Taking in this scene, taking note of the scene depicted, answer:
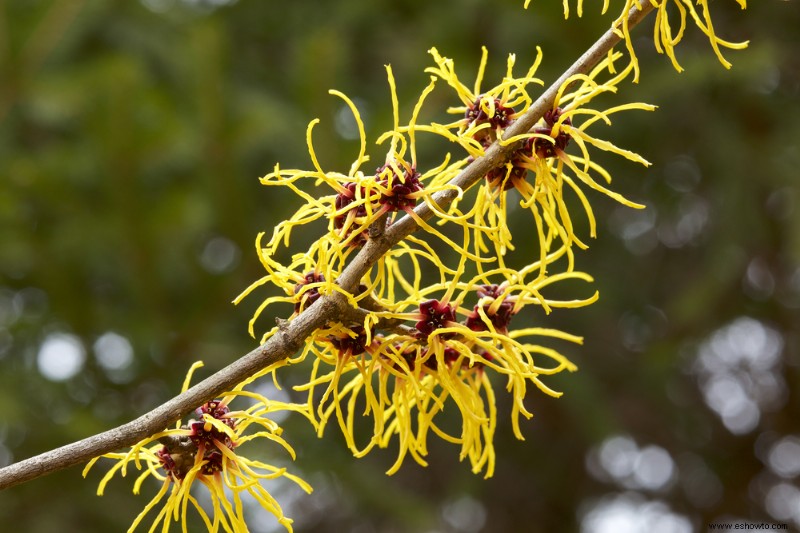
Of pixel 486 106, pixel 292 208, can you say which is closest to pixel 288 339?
pixel 486 106

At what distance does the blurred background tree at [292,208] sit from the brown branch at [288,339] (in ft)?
4.89

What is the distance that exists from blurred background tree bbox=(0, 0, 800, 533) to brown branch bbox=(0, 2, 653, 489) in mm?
1490

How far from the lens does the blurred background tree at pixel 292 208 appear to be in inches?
98.4

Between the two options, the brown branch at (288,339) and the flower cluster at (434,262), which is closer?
the brown branch at (288,339)

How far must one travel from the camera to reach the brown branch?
82 centimetres

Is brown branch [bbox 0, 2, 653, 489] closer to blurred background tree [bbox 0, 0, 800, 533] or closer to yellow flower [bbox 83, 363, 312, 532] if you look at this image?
yellow flower [bbox 83, 363, 312, 532]

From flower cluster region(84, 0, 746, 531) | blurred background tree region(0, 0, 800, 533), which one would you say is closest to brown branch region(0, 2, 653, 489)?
flower cluster region(84, 0, 746, 531)

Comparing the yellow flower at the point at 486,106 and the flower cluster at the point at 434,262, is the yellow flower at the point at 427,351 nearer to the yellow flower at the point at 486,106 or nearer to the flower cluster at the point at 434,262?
the flower cluster at the point at 434,262

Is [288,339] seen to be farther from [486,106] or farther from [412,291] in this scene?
[486,106]

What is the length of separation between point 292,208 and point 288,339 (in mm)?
1767

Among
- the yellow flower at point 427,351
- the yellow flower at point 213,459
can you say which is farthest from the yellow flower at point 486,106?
the yellow flower at point 213,459

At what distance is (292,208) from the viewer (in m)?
2.62

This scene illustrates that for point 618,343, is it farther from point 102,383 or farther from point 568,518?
point 102,383

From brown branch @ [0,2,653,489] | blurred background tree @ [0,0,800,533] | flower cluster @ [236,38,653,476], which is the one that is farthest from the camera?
blurred background tree @ [0,0,800,533]
